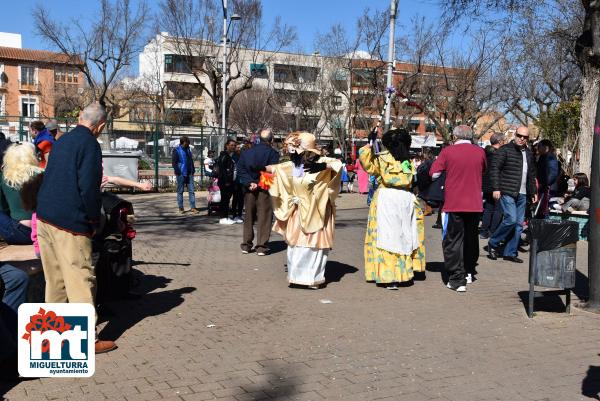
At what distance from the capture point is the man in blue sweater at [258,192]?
9.71 meters

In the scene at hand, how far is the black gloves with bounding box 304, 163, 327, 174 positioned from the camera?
739 cm

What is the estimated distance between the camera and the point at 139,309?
6.23 meters

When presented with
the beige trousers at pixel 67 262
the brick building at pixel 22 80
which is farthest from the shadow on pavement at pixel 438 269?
the brick building at pixel 22 80

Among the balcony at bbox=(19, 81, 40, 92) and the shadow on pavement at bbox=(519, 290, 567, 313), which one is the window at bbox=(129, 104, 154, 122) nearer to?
the balcony at bbox=(19, 81, 40, 92)

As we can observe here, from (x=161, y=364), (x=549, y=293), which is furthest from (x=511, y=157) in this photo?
(x=161, y=364)

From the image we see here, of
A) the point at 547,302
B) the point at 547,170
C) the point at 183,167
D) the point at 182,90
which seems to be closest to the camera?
the point at 547,302

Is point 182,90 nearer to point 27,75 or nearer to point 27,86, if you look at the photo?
point 27,86

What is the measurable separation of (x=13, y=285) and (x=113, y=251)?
1236mm

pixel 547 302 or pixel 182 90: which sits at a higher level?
pixel 182 90

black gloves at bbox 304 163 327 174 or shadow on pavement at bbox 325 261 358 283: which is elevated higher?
black gloves at bbox 304 163 327 174

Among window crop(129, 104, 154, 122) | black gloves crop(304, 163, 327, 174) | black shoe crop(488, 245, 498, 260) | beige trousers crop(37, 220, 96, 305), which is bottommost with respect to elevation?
black shoe crop(488, 245, 498, 260)

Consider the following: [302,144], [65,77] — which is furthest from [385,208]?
[65,77]

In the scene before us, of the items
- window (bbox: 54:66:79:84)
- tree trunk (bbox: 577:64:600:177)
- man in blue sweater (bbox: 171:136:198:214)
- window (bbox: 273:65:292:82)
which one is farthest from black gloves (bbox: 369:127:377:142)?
window (bbox: 54:66:79:84)

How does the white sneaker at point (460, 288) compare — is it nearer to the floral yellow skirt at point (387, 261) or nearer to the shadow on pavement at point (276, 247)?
the floral yellow skirt at point (387, 261)
